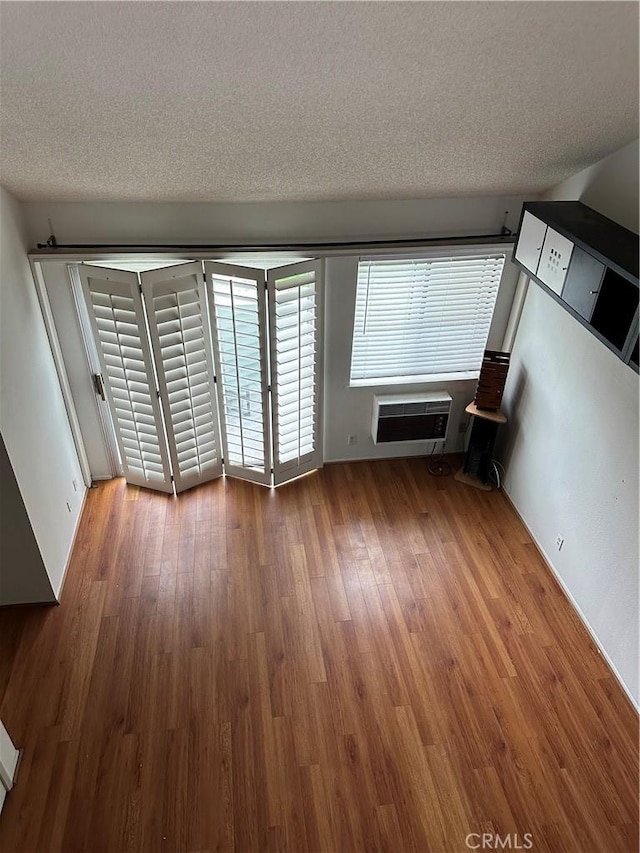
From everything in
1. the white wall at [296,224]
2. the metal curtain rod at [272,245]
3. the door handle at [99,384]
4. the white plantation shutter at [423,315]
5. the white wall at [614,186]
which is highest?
the white wall at [614,186]

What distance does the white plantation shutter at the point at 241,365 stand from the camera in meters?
3.70

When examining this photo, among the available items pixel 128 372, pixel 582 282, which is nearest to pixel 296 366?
pixel 128 372

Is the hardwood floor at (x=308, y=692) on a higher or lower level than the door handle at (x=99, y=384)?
lower

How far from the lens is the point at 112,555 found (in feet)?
12.9

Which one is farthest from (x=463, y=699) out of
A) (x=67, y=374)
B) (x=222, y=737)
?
(x=67, y=374)

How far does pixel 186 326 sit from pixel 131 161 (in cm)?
114

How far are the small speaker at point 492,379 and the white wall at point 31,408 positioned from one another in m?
2.96

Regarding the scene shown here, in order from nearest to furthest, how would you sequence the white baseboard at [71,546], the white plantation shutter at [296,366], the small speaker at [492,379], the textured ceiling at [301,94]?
1. the textured ceiling at [301,94]
2. the white baseboard at [71,546]
3. the white plantation shutter at [296,366]
4. the small speaker at [492,379]

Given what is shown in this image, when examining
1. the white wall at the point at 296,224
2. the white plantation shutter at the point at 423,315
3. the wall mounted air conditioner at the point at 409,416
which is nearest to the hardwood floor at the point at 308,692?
the wall mounted air conditioner at the point at 409,416

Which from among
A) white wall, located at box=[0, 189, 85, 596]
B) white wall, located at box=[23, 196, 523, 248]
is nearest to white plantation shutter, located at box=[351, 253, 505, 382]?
white wall, located at box=[23, 196, 523, 248]

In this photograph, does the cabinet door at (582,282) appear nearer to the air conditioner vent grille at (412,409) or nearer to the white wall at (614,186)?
the white wall at (614,186)

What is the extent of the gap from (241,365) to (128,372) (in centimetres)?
75

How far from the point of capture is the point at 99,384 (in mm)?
4066

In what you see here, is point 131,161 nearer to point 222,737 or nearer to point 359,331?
point 359,331
